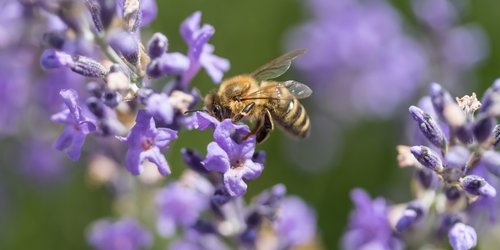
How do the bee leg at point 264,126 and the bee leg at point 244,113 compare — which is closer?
the bee leg at point 244,113

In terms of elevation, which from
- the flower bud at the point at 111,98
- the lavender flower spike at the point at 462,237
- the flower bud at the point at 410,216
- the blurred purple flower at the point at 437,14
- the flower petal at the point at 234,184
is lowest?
the blurred purple flower at the point at 437,14

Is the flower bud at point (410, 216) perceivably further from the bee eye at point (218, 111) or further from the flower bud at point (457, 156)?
the bee eye at point (218, 111)

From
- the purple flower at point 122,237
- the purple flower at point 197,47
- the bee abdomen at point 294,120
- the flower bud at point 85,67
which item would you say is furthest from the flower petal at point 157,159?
the purple flower at point 122,237

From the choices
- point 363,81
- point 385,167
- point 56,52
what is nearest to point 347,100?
point 363,81

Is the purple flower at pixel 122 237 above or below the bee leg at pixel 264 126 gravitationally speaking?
below

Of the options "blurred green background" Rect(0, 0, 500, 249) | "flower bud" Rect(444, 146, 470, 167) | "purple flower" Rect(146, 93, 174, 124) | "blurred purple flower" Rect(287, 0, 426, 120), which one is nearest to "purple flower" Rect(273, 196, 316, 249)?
"purple flower" Rect(146, 93, 174, 124)

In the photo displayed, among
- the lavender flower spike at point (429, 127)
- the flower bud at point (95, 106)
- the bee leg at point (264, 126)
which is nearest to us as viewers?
the lavender flower spike at point (429, 127)

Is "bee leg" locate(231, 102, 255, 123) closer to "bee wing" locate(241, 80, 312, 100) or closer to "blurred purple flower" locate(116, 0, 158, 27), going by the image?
"bee wing" locate(241, 80, 312, 100)
